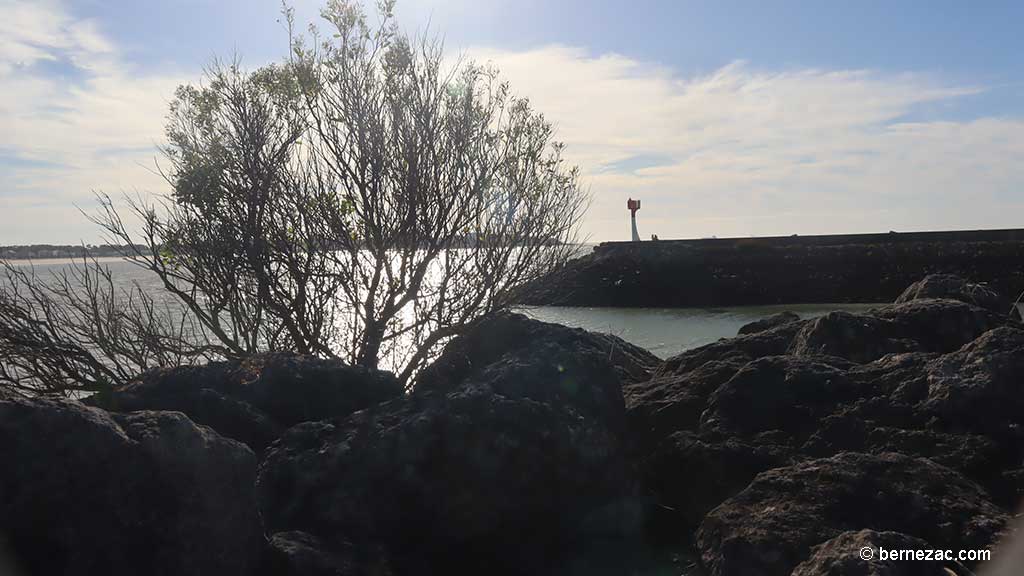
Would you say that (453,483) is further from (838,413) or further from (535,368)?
(838,413)

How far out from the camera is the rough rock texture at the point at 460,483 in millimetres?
4113

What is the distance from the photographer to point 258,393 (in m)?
5.28

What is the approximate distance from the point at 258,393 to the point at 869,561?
3.77m

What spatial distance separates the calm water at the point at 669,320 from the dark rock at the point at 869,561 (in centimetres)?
1454

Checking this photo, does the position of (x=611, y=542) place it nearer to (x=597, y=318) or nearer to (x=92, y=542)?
(x=92, y=542)

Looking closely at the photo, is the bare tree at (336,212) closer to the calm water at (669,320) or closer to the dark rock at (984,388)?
the dark rock at (984,388)

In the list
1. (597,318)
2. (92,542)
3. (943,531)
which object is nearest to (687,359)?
(943,531)

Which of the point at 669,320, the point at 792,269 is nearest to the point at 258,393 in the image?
the point at 669,320

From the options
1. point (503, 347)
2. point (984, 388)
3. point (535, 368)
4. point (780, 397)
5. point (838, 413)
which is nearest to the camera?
point (984, 388)

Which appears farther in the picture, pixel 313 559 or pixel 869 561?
pixel 313 559

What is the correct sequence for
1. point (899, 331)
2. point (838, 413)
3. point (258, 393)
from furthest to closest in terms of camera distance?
point (899, 331) → point (258, 393) → point (838, 413)

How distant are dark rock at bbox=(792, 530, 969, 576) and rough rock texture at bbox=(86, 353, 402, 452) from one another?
3.13 meters

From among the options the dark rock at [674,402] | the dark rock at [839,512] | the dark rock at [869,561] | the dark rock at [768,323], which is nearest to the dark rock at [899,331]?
the dark rock at [674,402]

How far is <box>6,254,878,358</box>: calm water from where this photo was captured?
21.4 metres
